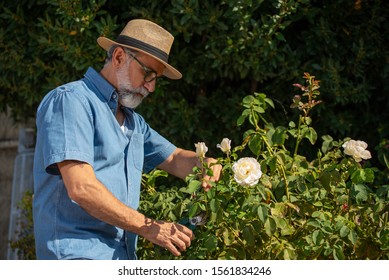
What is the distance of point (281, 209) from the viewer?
3225mm

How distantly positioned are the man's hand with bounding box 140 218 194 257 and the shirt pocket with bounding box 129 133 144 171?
347mm

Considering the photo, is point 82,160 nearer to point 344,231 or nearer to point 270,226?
point 270,226

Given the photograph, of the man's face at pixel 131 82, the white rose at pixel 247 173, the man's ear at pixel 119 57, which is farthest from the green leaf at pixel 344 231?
the man's ear at pixel 119 57

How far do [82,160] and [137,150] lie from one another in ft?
1.58

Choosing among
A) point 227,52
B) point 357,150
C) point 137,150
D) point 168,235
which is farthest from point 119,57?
point 227,52

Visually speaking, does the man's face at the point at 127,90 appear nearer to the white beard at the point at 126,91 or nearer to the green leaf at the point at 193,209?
the white beard at the point at 126,91

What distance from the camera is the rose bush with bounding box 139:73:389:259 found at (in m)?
3.16

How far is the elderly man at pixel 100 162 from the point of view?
301 centimetres

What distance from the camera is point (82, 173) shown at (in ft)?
9.82
